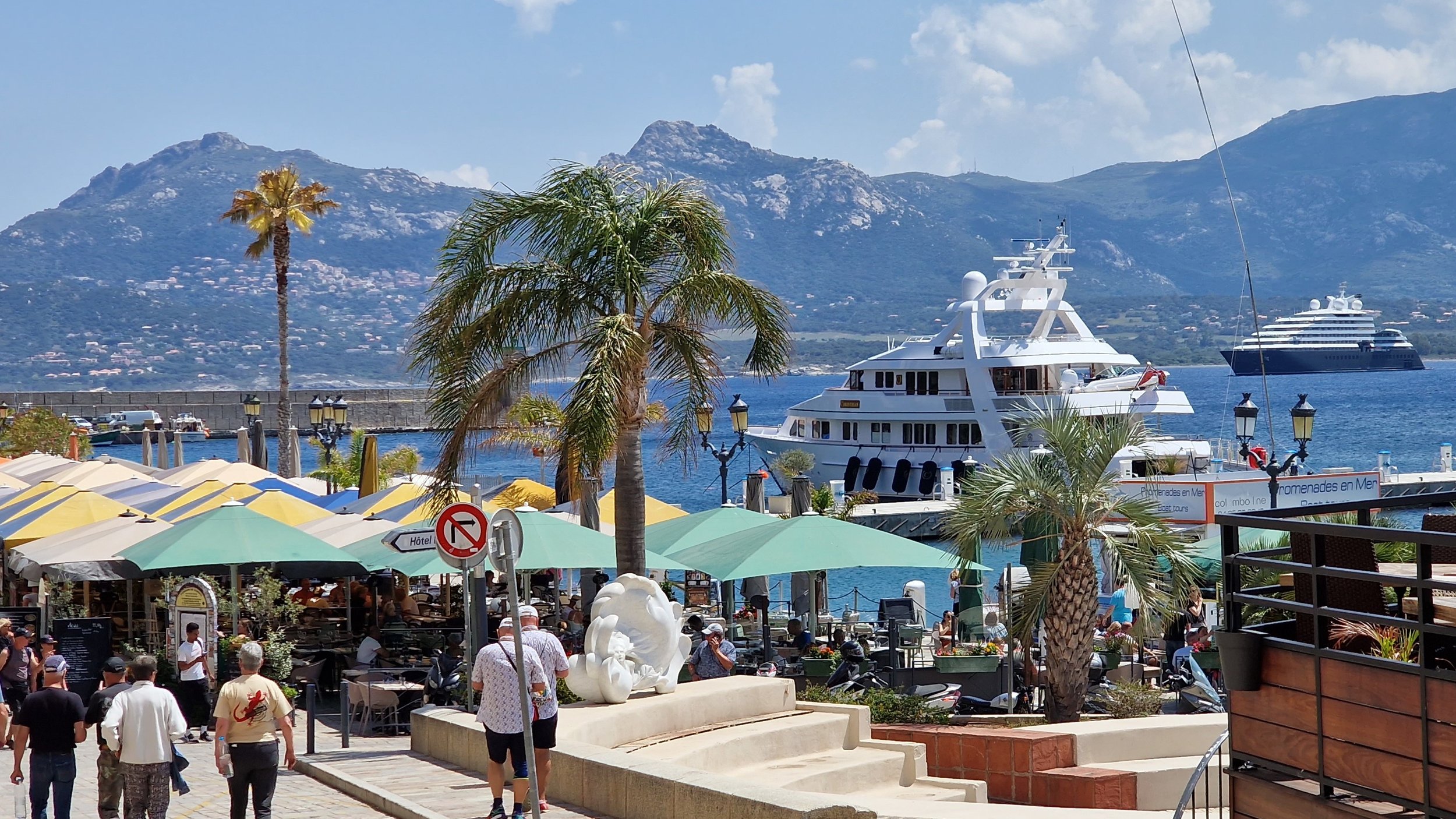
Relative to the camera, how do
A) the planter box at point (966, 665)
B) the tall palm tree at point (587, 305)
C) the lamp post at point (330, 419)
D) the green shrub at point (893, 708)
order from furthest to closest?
the lamp post at point (330, 419), the planter box at point (966, 665), the tall palm tree at point (587, 305), the green shrub at point (893, 708)

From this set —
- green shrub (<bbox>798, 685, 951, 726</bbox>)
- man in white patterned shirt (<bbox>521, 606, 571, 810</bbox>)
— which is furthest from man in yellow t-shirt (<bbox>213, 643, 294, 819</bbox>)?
green shrub (<bbox>798, 685, 951, 726</bbox>)

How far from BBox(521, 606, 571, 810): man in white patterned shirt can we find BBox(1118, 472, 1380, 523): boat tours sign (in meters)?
21.5

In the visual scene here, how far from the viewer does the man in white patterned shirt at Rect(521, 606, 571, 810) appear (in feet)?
30.2

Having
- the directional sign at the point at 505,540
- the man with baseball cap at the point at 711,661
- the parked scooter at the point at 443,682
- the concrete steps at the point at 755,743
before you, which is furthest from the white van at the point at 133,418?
the directional sign at the point at 505,540

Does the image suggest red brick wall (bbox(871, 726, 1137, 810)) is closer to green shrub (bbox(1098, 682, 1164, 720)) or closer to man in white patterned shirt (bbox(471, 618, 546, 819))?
green shrub (bbox(1098, 682, 1164, 720))

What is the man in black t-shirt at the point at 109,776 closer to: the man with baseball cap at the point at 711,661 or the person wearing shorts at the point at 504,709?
the person wearing shorts at the point at 504,709

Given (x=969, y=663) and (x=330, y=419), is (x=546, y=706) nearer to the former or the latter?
(x=969, y=663)

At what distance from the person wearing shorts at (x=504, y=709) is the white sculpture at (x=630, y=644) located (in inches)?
83.9

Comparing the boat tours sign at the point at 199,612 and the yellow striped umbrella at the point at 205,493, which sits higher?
the yellow striped umbrella at the point at 205,493

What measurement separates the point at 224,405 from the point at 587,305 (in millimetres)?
126531

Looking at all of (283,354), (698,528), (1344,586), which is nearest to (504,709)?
(1344,586)

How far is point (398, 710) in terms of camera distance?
14.4 m

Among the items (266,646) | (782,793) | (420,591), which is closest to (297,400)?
(420,591)

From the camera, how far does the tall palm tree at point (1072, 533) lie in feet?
42.5
